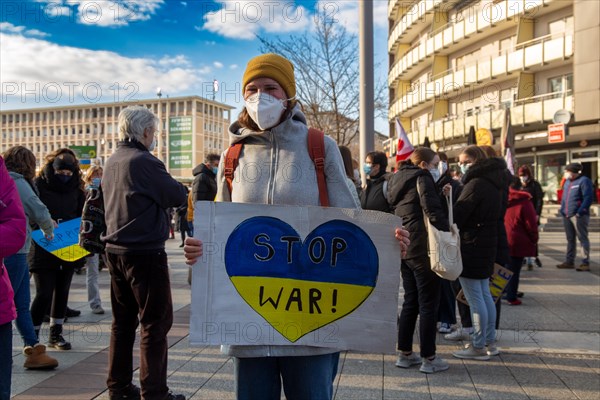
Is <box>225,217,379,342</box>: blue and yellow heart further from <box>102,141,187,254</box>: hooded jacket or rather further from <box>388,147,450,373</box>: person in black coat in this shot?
<box>388,147,450,373</box>: person in black coat

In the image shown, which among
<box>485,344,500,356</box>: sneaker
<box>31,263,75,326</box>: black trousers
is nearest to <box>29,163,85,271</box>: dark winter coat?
<box>31,263,75,326</box>: black trousers

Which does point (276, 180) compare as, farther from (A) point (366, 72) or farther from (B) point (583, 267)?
(B) point (583, 267)

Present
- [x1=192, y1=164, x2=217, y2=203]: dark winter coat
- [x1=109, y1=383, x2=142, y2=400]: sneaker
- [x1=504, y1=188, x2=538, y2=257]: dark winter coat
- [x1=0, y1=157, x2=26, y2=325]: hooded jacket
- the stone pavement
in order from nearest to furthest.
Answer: [x1=0, y1=157, x2=26, y2=325]: hooded jacket, [x1=109, y1=383, x2=142, y2=400]: sneaker, the stone pavement, [x1=192, y1=164, x2=217, y2=203]: dark winter coat, [x1=504, y1=188, x2=538, y2=257]: dark winter coat

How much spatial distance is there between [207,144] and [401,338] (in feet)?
269

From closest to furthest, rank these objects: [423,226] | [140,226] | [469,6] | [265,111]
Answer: [265,111]
[140,226]
[423,226]
[469,6]

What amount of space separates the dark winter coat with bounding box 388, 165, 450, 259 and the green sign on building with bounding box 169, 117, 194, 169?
33183mm

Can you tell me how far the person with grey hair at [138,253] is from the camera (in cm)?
374

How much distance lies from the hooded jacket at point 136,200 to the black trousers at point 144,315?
102 mm

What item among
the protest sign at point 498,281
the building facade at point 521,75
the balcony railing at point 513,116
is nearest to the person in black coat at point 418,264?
the protest sign at point 498,281

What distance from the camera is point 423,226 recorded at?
15.3ft

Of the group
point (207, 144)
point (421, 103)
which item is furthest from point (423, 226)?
point (207, 144)

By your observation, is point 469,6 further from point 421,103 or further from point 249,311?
point 249,311

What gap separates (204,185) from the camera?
24.3 feet

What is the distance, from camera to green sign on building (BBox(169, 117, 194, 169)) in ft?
121
